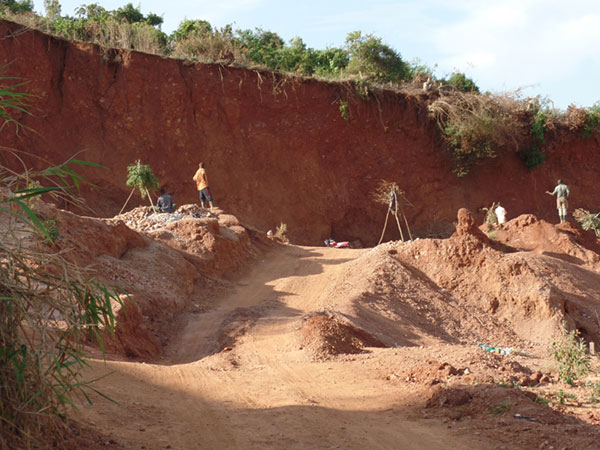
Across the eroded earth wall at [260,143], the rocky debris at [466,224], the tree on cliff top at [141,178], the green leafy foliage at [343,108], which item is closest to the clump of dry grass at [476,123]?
the eroded earth wall at [260,143]

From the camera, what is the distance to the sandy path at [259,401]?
17.3 ft

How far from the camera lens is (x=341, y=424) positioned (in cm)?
577

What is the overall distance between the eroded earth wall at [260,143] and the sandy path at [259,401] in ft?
44.9

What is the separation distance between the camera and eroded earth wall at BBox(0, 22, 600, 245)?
22531 mm

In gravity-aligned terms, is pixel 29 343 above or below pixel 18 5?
below

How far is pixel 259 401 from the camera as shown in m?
6.50

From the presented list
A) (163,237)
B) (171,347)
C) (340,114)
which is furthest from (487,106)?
(171,347)

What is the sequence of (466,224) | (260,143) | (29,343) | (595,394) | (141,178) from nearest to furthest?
1. (29,343)
2. (595,394)
3. (466,224)
4. (141,178)
5. (260,143)

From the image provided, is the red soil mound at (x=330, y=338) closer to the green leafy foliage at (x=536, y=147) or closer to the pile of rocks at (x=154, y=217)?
the pile of rocks at (x=154, y=217)

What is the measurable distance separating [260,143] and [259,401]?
765 inches

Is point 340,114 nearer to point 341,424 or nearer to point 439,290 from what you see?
point 439,290

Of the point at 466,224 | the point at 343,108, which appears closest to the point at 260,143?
the point at 343,108

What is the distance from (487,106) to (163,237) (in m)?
16.4

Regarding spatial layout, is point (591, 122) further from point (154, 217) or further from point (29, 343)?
point (29, 343)
